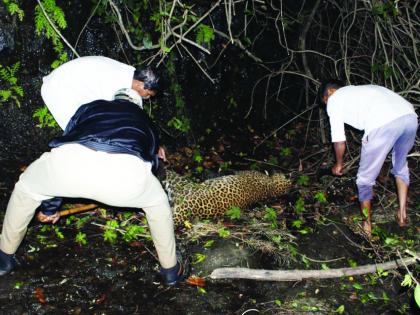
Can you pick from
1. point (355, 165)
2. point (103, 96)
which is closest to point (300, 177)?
point (355, 165)

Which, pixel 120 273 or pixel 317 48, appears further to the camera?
pixel 317 48

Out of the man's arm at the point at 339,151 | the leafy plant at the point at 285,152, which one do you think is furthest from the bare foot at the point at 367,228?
the leafy plant at the point at 285,152

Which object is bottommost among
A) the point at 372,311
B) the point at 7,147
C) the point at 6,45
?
the point at 372,311

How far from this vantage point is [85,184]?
364 centimetres

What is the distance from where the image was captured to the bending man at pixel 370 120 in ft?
17.4

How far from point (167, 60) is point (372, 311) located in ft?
17.1

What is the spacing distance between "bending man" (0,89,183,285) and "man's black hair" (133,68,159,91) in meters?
0.48

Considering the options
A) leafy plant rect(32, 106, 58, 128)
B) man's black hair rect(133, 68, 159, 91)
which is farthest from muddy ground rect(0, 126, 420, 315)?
man's black hair rect(133, 68, 159, 91)

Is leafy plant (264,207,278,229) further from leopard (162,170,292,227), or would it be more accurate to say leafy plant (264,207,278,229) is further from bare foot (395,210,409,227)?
bare foot (395,210,409,227)

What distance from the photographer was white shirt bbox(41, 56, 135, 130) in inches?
179

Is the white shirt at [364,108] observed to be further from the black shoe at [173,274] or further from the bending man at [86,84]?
the black shoe at [173,274]

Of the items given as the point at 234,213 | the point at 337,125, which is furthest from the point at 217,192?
the point at 337,125

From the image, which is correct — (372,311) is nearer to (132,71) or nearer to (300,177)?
(300,177)

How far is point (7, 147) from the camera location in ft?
20.0
